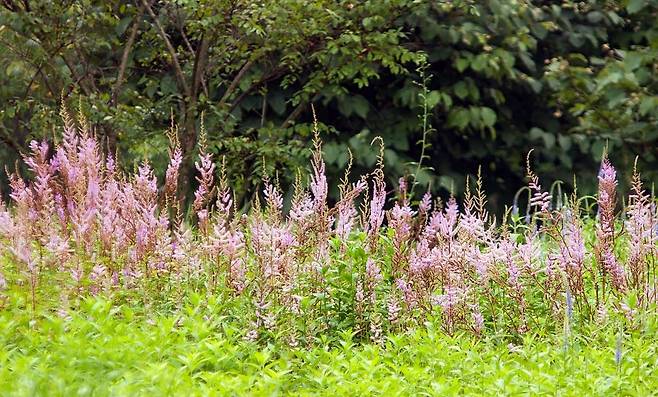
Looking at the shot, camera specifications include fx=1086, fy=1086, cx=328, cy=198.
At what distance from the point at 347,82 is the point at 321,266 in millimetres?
5180

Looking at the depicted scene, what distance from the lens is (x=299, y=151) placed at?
8.98 metres

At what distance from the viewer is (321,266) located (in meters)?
5.34

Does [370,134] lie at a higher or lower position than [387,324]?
lower

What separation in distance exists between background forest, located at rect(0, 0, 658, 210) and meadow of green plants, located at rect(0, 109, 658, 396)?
1283mm

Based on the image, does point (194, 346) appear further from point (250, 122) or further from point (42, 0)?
point (250, 122)

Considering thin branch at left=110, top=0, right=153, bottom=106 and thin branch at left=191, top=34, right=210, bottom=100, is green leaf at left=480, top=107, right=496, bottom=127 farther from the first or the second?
thin branch at left=110, top=0, right=153, bottom=106

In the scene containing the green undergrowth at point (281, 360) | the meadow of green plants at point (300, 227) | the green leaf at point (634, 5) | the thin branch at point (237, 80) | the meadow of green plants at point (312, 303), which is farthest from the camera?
the green leaf at point (634, 5)

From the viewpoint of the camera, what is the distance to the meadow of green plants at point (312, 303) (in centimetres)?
436

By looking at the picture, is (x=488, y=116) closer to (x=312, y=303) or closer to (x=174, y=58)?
(x=174, y=58)

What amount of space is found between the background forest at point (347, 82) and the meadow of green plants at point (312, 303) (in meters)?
1.28

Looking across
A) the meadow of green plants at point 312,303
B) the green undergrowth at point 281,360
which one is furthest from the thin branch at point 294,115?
the green undergrowth at point 281,360

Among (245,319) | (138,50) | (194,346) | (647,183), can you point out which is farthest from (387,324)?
(647,183)

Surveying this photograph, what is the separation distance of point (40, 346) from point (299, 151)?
463 cm

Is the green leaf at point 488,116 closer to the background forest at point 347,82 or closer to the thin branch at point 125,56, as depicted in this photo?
the background forest at point 347,82
